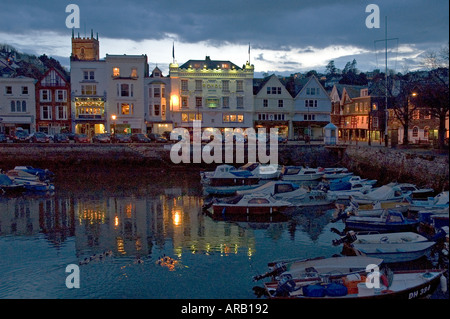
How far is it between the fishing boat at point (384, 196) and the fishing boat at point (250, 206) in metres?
5.30

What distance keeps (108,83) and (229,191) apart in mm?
43633

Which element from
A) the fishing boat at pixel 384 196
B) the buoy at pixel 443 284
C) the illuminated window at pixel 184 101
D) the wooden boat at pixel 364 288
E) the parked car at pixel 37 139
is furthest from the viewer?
the illuminated window at pixel 184 101

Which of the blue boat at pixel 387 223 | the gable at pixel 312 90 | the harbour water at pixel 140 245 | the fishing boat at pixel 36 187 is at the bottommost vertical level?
the harbour water at pixel 140 245

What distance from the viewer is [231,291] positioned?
1798cm

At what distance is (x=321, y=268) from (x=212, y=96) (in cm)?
6006

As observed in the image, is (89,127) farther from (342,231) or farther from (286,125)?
(342,231)

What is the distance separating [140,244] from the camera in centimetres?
2452

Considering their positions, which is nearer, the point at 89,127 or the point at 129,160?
the point at 129,160

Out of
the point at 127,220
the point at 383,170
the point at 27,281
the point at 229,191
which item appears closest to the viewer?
the point at 27,281

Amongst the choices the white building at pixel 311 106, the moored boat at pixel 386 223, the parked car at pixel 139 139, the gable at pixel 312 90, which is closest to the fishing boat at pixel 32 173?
the parked car at pixel 139 139

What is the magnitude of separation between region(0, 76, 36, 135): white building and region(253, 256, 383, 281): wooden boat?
6553cm

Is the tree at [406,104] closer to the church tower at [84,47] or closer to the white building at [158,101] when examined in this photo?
the white building at [158,101]

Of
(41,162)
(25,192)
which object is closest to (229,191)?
(25,192)

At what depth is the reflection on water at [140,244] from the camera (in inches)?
737
